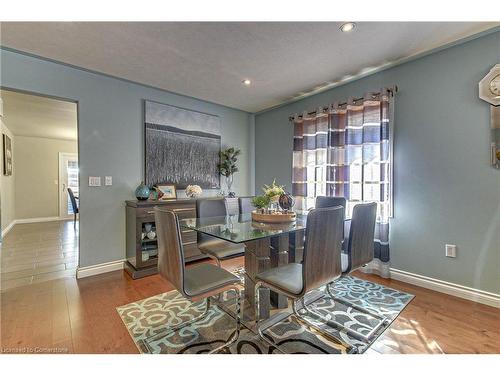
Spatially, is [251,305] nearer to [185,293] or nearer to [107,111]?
[185,293]

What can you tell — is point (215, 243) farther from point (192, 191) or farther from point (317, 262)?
point (317, 262)

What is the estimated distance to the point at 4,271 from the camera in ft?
9.39

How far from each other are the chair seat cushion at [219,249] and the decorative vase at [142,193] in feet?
3.57

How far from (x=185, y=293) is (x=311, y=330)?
1.03m

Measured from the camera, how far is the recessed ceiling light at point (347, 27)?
193cm

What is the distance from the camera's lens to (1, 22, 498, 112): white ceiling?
1.98 m

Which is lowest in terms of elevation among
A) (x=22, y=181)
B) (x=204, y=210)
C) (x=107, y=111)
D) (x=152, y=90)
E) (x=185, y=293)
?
(x=185, y=293)

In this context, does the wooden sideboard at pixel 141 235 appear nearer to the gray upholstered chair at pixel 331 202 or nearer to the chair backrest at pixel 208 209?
the chair backrest at pixel 208 209

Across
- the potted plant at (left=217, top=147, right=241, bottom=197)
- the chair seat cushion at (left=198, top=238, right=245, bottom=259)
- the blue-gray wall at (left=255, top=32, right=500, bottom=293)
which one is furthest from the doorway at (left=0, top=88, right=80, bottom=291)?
the blue-gray wall at (left=255, top=32, right=500, bottom=293)

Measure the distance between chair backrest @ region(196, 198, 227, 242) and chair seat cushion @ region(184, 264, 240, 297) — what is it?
752 mm

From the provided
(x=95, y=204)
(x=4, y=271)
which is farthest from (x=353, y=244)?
(x=4, y=271)

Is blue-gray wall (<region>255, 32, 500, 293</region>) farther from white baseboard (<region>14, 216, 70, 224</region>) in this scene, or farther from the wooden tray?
white baseboard (<region>14, 216, 70, 224</region>)

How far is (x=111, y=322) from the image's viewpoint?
1.84 m
